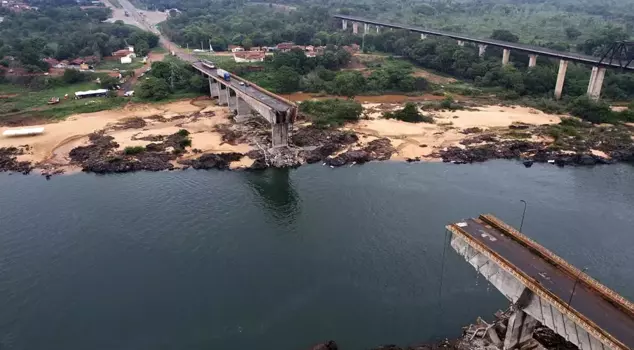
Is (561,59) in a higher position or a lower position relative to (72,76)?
higher

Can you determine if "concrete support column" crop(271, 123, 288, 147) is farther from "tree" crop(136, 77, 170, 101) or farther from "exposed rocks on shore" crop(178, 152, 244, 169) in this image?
"tree" crop(136, 77, 170, 101)

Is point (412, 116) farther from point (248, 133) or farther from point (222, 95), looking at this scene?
point (222, 95)

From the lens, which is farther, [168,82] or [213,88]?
[168,82]

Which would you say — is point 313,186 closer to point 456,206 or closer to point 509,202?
point 456,206

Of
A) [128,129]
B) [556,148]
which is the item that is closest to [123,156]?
[128,129]

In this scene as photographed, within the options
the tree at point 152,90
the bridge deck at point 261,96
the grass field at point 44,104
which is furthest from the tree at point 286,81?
the grass field at point 44,104

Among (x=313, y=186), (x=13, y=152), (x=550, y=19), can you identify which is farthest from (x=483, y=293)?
(x=550, y=19)
